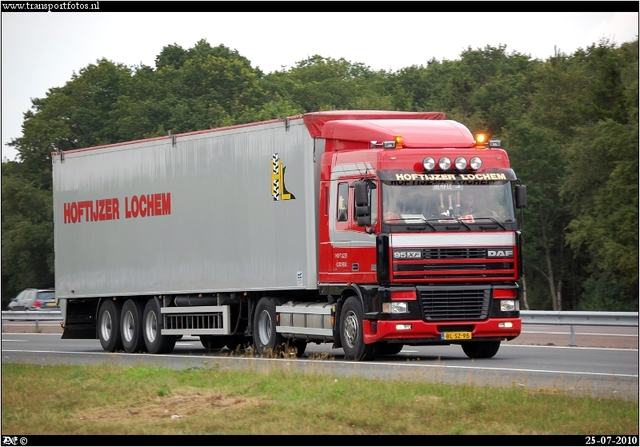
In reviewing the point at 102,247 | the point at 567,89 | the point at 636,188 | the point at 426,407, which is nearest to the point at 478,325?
the point at 426,407

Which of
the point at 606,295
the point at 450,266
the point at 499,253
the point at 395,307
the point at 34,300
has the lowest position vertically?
the point at 606,295

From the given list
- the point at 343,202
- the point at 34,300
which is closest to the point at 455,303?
the point at 343,202

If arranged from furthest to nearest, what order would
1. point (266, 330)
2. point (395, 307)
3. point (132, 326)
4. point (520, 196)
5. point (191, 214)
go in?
point (132, 326)
point (191, 214)
point (266, 330)
point (520, 196)
point (395, 307)

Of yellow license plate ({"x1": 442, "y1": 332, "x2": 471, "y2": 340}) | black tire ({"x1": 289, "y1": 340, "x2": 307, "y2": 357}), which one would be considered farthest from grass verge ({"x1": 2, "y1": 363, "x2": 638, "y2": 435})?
black tire ({"x1": 289, "y1": 340, "x2": 307, "y2": 357})

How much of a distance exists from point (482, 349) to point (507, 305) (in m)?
1.37

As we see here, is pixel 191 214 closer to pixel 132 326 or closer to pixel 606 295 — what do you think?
pixel 132 326

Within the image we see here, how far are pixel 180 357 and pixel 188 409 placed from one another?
10.7 metres

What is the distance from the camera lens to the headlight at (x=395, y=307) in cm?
2031

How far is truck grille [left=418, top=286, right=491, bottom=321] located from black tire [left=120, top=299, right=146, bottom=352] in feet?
27.0

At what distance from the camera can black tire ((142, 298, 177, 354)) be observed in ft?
86.1

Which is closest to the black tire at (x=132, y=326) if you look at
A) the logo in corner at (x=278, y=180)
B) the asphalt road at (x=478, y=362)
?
the asphalt road at (x=478, y=362)

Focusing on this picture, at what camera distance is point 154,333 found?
26.4 metres

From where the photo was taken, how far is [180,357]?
2464 cm

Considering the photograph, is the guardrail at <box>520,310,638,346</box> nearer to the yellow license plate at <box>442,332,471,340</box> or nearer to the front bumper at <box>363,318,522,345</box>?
the front bumper at <box>363,318,522,345</box>
